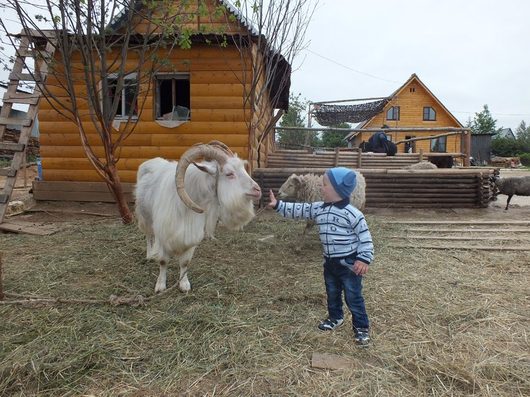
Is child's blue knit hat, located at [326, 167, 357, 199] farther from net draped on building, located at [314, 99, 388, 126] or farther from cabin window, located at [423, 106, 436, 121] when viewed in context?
cabin window, located at [423, 106, 436, 121]

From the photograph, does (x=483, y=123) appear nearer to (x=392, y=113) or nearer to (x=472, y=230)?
(x=392, y=113)

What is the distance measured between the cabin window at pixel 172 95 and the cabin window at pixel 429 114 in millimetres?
29449

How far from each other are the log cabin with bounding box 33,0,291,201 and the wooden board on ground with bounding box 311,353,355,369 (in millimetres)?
6805

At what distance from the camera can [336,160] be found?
11961mm

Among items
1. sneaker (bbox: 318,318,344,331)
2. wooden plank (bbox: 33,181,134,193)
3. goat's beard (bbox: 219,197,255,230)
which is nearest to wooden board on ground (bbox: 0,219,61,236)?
wooden plank (bbox: 33,181,134,193)

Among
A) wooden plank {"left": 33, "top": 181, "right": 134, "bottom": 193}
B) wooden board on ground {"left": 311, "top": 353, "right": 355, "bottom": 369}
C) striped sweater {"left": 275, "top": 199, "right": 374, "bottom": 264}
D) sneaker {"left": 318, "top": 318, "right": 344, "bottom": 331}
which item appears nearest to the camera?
wooden board on ground {"left": 311, "top": 353, "right": 355, "bottom": 369}

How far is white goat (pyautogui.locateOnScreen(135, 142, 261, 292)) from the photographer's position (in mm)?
3836

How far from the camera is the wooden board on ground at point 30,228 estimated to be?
22.9ft

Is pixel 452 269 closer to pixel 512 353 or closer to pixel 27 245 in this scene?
pixel 512 353

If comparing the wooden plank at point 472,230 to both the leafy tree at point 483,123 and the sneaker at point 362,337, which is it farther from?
the leafy tree at point 483,123

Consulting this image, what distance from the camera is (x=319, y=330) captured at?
11.0 ft

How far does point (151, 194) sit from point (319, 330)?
2672 millimetres

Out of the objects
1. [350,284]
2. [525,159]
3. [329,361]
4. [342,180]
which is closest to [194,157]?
[342,180]

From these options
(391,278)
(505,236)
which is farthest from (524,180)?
(391,278)
